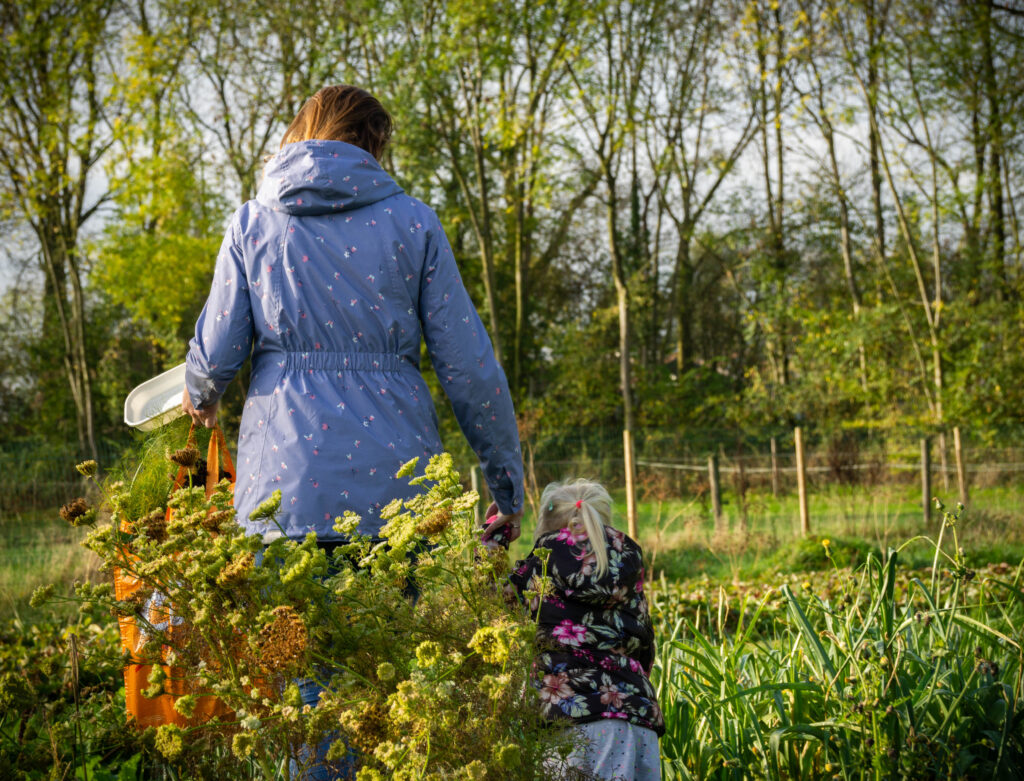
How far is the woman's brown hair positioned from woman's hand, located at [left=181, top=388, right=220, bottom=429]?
639 millimetres

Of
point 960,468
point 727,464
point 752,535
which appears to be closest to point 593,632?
point 752,535

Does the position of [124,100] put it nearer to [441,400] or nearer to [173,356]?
[173,356]

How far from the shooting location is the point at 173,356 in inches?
574

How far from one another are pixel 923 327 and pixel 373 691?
14866 millimetres

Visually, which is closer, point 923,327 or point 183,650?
point 183,650

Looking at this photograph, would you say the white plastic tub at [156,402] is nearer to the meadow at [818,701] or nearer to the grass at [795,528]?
the meadow at [818,701]

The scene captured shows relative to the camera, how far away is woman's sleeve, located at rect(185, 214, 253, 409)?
1.99 meters

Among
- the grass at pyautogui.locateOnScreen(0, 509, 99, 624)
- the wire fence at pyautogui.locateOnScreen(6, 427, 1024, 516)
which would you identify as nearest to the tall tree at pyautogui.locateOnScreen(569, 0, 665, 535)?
the wire fence at pyautogui.locateOnScreen(6, 427, 1024, 516)

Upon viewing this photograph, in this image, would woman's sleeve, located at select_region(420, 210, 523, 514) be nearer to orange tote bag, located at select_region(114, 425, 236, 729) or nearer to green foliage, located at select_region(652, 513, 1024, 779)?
orange tote bag, located at select_region(114, 425, 236, 729)

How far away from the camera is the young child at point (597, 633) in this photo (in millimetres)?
2049

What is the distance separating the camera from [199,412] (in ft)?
6.84

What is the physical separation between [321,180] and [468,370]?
0.52 meters

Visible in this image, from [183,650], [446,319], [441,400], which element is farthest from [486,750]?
[441,400]

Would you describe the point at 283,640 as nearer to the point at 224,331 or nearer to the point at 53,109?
the point at 224,331
